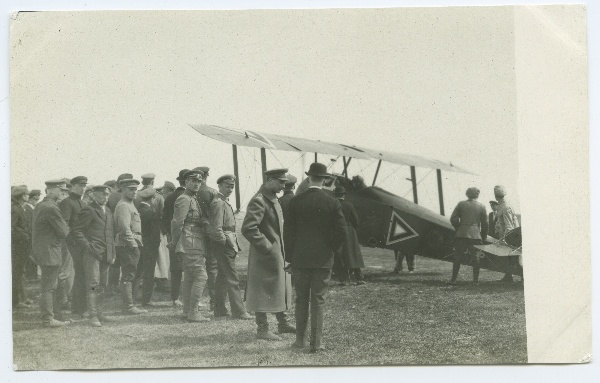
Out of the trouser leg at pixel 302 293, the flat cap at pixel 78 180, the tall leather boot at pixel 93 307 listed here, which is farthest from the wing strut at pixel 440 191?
the tall leather boot at pixel 93 307

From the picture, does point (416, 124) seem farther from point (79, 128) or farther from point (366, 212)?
point (79, 128)

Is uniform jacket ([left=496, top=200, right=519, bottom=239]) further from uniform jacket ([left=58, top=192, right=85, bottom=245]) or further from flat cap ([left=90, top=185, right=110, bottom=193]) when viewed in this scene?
uniform jacket ([left=58, top=192, right=85, bottom=245])

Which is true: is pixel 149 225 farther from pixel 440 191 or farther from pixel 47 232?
pixel 440 191

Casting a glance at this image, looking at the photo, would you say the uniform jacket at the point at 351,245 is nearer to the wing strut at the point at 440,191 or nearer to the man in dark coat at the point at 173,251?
the wing strut at the point at 440,191

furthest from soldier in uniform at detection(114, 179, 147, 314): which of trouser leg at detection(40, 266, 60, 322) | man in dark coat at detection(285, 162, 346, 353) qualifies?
man in dark coat at detection(285, 162, 346, 353)

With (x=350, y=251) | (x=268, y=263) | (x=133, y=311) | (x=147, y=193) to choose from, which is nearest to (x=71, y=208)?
(x=147, y=193)

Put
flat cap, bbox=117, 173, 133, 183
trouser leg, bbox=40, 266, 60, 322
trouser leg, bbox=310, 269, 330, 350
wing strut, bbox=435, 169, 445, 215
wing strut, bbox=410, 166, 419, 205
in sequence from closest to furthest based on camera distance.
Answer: trouser leg, bbox=310, 269, 330, 350
trouser leg, bbox=40, 266, 60, 322
flat cap, bbox=117, 173, 133, 183
wing strut, bbox=435, 169, 445, 215
wing strut, bbox=410, 166, 419, 205
